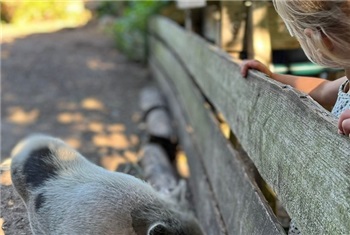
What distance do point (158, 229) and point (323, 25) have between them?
1.01 meters

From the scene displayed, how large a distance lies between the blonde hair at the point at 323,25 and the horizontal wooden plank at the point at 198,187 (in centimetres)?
136

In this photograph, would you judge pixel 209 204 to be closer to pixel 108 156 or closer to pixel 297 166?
pixel 297 166

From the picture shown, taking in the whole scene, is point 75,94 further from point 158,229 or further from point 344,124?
point 344,124

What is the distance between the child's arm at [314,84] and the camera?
2197 millimetres

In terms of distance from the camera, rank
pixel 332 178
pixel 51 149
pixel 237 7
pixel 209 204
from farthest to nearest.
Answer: pixel 237 7, pixel 209 204, pixel 51 149, pixel 332 178

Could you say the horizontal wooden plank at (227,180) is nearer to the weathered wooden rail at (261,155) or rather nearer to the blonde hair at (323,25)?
the weathered wooden rail at (261,155)

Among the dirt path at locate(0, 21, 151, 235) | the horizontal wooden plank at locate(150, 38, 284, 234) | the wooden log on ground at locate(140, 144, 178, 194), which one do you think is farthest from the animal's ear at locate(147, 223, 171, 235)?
the dirt path at locate(0, 21, 151, 235)

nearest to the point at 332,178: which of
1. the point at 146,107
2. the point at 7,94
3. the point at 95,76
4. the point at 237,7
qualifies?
the point at 237,7

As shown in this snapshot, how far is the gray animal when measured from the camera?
2.19 meters

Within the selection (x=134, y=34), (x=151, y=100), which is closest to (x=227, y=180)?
(x=151, y=100)

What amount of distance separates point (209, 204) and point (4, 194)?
1316mm

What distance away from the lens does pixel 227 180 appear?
9.53 feet

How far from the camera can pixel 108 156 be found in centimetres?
601

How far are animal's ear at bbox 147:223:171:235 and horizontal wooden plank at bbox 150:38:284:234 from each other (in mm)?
355
